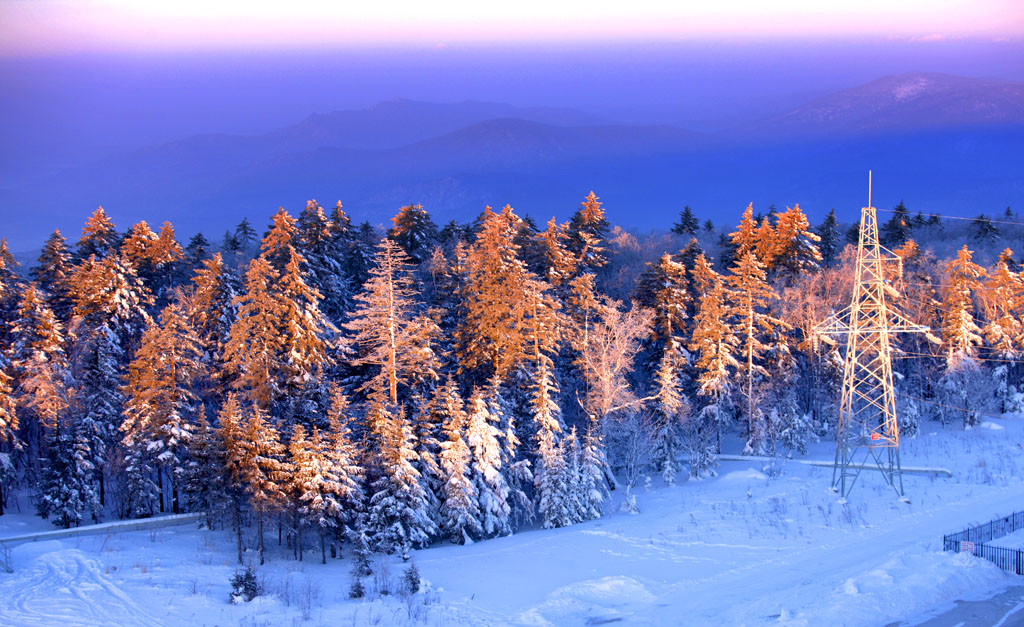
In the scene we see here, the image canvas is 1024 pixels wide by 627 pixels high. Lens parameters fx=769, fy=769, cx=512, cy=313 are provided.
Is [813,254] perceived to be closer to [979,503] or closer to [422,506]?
[979,503]

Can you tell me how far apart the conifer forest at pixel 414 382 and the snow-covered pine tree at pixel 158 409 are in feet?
0.48

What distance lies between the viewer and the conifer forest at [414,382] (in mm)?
36844

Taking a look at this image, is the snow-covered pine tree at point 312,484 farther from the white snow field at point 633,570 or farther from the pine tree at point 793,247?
the pine tree at point 793,247

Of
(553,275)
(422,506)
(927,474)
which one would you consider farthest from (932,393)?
(422,506)

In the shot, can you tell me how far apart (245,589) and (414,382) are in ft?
60.3

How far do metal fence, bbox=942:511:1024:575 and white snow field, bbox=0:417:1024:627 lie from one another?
90 centimetres

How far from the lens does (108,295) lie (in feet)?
150

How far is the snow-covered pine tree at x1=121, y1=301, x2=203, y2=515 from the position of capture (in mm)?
37562

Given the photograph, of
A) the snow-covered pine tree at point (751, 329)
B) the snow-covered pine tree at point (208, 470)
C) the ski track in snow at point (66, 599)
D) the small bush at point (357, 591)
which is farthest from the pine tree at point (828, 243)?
the ski track in snow at point (66, 599)

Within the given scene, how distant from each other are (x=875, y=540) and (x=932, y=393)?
32960 millimetres

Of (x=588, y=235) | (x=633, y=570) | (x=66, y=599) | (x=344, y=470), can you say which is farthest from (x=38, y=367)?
(x=588, y=235)

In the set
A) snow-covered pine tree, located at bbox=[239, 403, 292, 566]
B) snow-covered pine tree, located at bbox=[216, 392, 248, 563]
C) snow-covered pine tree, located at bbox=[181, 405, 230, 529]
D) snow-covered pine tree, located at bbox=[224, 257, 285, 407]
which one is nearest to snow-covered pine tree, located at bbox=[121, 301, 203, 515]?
snow-covered pine tree, located at bbox=[224, 257, 285, 407]

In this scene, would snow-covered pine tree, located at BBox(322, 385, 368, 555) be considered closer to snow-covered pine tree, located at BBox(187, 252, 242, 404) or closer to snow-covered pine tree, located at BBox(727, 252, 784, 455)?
snow-covered pine tree, located at BBox(187, 252, 242, 404)

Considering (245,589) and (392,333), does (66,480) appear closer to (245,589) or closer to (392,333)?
(392,333)
